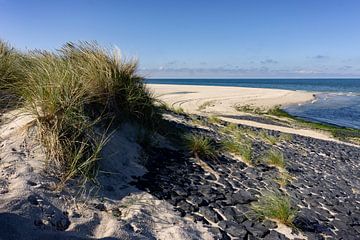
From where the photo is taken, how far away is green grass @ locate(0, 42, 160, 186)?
5262mm

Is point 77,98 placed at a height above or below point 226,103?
above

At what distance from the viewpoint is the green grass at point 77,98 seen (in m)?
5.26

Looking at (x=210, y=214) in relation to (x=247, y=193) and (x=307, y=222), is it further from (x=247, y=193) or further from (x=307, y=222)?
(x=307, y=222)

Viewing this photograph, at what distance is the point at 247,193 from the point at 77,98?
3084 mm

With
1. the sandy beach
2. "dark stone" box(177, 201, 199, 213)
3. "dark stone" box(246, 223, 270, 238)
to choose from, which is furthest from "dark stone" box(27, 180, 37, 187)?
the sandy beach

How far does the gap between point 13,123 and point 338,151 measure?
9988mm

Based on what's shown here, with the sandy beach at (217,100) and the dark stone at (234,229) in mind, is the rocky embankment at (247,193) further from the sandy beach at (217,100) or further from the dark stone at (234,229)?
the sandy beach at (217,100)

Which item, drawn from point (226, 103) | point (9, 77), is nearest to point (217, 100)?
point (226, 103)

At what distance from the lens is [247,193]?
6.17m

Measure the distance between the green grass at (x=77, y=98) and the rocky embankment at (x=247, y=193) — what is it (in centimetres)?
100

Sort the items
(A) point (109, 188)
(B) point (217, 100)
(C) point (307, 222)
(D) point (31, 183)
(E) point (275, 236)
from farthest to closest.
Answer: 1. (B) point (217, 100)
2. (C) point (307, 222)
3. (A) point (109, 188)
4. (E) point (275, 236)
5. (D) point (31, 183)

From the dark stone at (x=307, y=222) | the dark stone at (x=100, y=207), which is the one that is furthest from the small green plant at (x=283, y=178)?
the dark stone at (x=100, y=207)

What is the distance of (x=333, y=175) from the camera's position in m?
8.44

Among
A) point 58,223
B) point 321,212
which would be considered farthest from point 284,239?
point 58,223
